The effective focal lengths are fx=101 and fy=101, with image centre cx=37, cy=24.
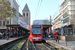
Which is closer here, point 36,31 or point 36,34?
point 36,34

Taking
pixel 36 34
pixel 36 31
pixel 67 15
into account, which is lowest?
pixel 36 34

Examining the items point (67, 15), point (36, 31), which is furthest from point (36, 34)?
point (67, 15)

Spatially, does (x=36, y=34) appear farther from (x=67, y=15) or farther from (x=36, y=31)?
(x=67, y=15)

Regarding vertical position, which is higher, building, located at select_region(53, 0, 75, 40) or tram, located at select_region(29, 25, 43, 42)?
building, located at select_region(53, 0, 75, 40)

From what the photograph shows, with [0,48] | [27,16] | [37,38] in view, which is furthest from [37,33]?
[27,16]

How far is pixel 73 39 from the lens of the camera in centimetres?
1628

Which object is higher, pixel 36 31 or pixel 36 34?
pixel 36 31

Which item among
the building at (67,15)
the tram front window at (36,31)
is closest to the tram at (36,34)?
the tram front window at (36,31)

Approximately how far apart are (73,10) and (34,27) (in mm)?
9752

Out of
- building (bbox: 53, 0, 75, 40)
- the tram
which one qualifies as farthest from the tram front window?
building (bbox: 53, 0, 75, 40)

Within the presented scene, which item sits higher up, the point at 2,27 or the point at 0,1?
the point at 0,1

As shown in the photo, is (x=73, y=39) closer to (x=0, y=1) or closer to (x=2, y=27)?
(x=0, y=1)

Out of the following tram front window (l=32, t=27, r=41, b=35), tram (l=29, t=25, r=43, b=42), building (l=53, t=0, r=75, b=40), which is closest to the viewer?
building (l=53, t=0, r=75, b=40)

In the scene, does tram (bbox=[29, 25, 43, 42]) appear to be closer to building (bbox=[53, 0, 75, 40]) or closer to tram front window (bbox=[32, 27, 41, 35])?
tram front window (bbox=[32, 27, 41, 35])
